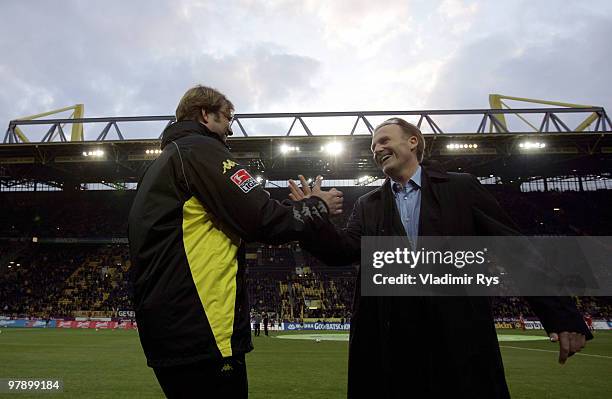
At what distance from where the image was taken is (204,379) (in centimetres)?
233

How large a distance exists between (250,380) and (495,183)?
41.5 meters

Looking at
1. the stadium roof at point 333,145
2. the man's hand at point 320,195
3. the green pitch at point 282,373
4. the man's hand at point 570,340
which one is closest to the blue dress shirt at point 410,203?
the man's hand at point 320,195

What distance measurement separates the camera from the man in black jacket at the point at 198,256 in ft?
7.72

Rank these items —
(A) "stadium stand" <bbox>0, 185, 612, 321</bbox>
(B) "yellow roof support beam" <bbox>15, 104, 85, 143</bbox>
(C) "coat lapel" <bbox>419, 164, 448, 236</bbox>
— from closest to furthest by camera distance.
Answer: (C) "coat lapel" <bbox>419, 164, 448, 236</bbox> < (B) "yellow roof support beam" <bbox>15, 104, 85, 143</bbox> < (A) "stadium stand" <bbox>0, 185, 612, 321</bbox>

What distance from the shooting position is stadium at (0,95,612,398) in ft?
71.9

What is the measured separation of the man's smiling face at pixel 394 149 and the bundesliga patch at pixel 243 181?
3.83 feet

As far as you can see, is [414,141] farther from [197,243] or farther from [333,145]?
[333,145]

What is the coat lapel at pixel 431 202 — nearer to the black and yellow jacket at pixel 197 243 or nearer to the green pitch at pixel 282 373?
the black and yellow jacket at pixel 197 243

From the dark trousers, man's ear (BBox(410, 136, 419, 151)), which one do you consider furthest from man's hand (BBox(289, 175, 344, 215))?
the dark trousers

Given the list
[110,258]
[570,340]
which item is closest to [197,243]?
[570,340]

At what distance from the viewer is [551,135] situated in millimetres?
29203

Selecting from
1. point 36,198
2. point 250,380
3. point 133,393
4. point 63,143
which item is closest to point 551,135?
point 250,380

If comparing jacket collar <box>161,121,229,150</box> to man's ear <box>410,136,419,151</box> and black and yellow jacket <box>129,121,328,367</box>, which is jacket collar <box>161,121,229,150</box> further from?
man's ear <box>410,136,419,151</box>

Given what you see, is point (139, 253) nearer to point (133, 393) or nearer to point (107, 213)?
point (133, 393)
